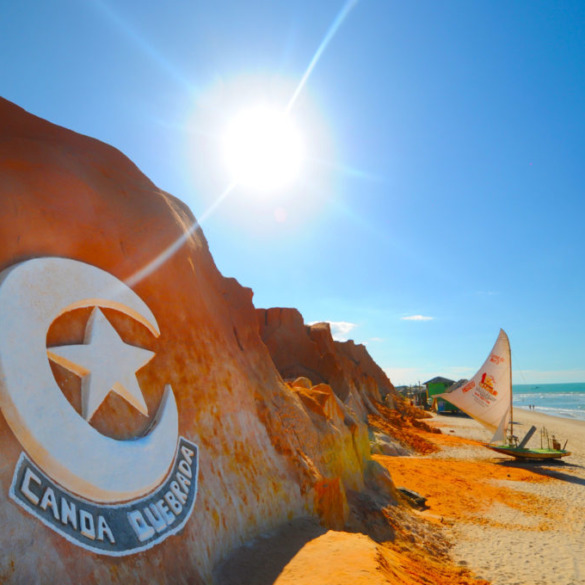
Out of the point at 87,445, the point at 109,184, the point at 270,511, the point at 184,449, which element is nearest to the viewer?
the point at 87,445

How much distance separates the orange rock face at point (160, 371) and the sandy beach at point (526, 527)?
4377 mm

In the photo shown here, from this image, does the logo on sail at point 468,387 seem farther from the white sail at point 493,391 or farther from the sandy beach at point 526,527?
the sandy beach at point 526,527

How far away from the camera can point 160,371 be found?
6293 mm

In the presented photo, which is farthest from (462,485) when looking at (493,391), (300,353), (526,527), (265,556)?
(265,556)

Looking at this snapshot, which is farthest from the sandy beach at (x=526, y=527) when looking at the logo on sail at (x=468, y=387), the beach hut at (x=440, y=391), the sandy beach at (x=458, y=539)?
the beach hut at (x=440, y=391)

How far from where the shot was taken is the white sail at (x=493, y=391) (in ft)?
92.6

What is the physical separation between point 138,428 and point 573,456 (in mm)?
30653

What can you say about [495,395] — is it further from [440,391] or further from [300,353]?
[440,391]

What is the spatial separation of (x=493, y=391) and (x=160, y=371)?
28.6 metres

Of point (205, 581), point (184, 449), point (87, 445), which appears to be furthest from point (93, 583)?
point (184, 449)

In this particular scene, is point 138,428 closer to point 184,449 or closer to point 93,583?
point 184,449

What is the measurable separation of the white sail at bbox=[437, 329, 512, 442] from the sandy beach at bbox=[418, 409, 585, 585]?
5.08 m

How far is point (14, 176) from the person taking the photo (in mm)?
5191

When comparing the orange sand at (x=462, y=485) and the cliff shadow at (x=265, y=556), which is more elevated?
the cliff shadow at (x=265, y=556)
